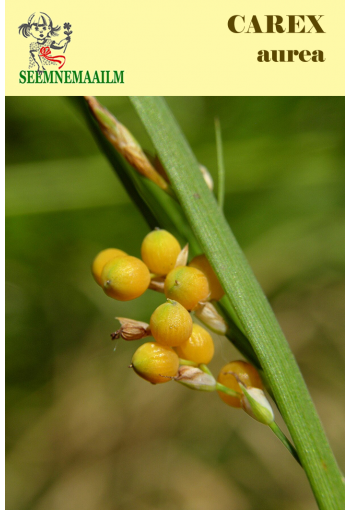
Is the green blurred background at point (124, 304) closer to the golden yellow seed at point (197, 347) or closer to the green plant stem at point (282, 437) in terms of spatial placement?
the golden yellow seed at point (197, 347)

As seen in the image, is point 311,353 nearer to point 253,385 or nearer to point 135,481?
point 135,481

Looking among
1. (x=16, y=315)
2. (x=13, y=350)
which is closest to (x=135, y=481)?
(x=13, y=350)

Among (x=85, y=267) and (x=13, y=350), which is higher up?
(x=85, y=267)

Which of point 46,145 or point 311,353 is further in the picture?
point 311,353

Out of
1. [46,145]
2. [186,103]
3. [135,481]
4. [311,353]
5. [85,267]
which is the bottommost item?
[135,481]

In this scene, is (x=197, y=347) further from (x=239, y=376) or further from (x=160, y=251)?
(x=160, y=251)
